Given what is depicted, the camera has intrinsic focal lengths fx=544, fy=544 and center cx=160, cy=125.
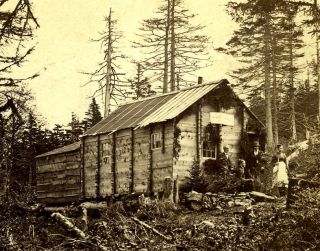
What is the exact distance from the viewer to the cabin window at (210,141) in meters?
25.2

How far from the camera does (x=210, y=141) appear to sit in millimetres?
25375

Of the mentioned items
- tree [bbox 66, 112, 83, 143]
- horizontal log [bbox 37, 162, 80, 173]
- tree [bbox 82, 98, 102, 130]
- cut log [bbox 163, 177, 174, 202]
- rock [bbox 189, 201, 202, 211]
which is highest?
tree [bbox 82, 98, 102, 130]

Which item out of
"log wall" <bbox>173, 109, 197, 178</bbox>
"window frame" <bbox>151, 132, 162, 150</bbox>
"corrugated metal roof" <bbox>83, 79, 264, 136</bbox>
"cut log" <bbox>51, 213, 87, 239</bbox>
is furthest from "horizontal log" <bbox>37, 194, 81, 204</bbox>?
"cut log" <bbox>51, 213, 87, 239</bbox>

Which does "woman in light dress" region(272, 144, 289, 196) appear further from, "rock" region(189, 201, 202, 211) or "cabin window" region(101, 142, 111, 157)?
"cabin window" region(101, 142, 111, 157)

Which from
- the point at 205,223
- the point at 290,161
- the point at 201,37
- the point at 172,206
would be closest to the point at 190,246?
the point at 205,223

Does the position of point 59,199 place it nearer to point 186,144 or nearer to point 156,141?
point 156,141

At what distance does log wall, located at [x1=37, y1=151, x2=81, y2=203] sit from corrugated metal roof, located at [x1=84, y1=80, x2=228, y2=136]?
275 cm

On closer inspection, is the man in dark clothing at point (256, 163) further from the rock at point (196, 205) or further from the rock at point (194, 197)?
the rock at point (196, 205)

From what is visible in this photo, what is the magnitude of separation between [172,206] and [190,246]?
22.3ft

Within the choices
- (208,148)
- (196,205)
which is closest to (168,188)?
(196,205)

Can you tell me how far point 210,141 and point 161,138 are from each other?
2411 mm

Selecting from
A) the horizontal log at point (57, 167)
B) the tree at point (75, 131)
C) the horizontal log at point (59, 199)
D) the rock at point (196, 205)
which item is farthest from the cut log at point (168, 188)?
the tree at point (75, 131)

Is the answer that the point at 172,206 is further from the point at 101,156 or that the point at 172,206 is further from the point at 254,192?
the point at 101,156

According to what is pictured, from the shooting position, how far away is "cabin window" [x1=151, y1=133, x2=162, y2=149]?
2486 cm
